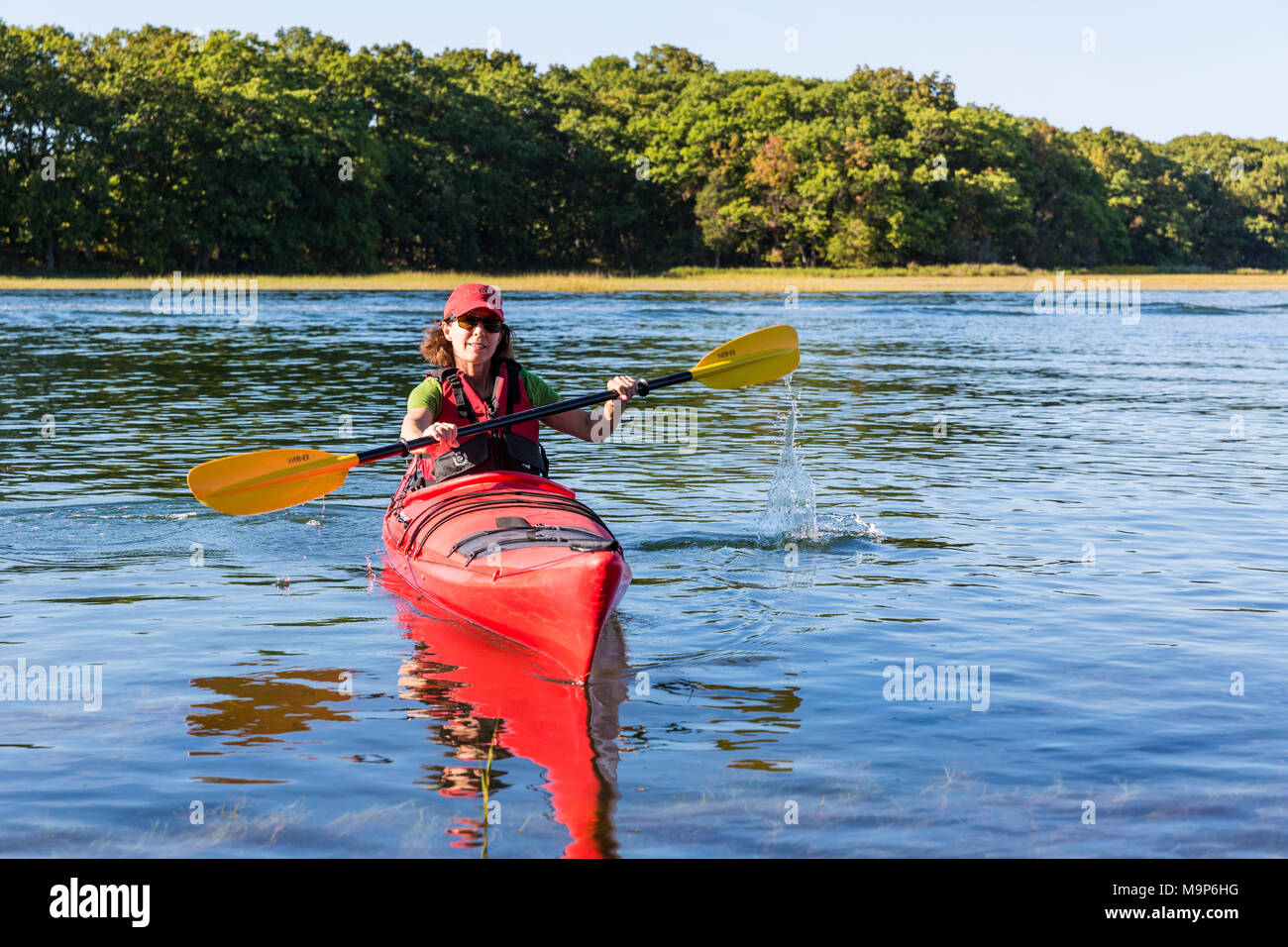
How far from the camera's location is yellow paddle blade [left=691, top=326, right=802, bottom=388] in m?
9.00

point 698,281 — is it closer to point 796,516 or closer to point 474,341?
point 796,516

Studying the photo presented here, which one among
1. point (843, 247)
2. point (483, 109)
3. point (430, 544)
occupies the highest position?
point (483, 109)

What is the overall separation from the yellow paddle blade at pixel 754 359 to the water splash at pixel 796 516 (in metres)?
0.36

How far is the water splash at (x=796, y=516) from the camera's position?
9156 millimetres

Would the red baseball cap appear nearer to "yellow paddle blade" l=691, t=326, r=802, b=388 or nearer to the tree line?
"yellow paddle blade" l=691, t=326, r=802, b=388

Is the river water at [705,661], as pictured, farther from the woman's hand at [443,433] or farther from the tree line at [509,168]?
the tree line at [509,168]

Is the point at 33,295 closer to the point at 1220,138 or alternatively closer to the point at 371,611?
the point at 371,611

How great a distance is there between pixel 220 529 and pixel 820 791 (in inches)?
236

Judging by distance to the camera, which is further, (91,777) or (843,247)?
(843,247)

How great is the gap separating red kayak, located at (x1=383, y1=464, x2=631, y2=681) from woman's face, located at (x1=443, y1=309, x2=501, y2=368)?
24.8 inches

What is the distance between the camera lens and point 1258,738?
17.0ft

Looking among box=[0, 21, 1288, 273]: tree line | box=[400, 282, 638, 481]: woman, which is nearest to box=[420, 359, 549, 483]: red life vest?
box=[400, 282, 638, 481]: woman
